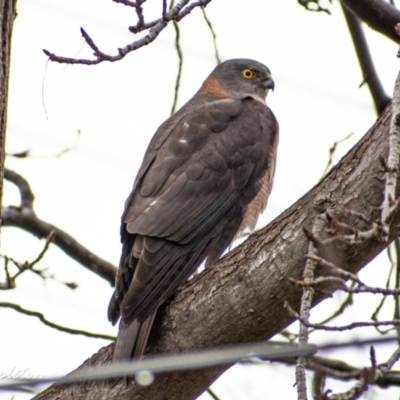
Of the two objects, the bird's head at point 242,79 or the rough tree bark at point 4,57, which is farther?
the bird's head at point 242,79

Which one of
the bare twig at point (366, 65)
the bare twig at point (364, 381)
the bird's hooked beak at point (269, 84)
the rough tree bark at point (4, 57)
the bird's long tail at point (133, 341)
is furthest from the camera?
the bird's hooked beak at point (269, 84)

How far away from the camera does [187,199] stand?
193 inches

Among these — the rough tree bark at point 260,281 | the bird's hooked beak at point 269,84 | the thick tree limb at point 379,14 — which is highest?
the bird's hooked beak at point 269,84

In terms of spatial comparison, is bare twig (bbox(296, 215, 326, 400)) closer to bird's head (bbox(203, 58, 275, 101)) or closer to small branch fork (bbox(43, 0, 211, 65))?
small branch fork (bbox(43, 0, 211, 65))

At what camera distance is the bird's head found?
681 centimetres

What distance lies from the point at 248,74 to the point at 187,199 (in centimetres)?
230

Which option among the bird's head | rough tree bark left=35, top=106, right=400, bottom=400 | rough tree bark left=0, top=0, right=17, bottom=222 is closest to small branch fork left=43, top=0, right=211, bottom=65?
rough tree bark left=0, top=0, right=17, bottom=222

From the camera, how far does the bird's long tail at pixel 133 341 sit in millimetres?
3926

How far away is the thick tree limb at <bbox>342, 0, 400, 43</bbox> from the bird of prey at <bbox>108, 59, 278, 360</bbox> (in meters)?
1.19

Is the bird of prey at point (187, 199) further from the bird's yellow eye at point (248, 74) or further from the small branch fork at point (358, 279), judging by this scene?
the small branch fork at point (358, 279)

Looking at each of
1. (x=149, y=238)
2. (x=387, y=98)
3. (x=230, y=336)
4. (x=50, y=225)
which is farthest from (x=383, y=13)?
(x=50, y=225)

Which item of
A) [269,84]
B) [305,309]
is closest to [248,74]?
[269,84]

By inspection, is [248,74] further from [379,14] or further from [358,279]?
[358,279]

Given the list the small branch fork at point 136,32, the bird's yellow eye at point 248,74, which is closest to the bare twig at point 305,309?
the small branch fork at point 136,32
